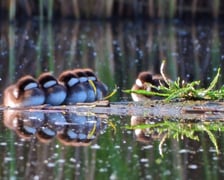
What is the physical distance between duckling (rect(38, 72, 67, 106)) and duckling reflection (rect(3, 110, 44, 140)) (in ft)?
1.53

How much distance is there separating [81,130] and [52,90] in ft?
4.96

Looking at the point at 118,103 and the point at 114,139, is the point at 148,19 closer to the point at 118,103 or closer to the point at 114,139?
the point at 118,103

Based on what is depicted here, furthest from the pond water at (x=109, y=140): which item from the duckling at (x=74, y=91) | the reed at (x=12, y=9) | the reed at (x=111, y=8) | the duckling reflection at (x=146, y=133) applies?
the reed at (x=111, y=8)

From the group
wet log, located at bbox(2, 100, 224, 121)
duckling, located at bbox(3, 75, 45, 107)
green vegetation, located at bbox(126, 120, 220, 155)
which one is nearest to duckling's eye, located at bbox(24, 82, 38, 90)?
duckling, located at bbox(3, 75, 45, 107)

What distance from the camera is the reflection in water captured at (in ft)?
30.1

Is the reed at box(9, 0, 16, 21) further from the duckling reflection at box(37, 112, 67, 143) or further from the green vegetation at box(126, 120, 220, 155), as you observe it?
the green vegetation at box(126, 120, 220, 155)

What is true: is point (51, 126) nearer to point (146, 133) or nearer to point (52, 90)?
point (146, 133)

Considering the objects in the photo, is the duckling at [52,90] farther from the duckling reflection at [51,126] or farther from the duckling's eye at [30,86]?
the duckling reflection at [51,126]

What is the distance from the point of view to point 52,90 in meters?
11.0

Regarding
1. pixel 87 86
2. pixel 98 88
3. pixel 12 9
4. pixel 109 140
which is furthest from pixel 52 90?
pixel 12 9

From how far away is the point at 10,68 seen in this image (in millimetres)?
16078

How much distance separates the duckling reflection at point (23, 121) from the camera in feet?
31.1

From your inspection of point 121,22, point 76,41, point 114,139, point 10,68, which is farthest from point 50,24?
point 114,139

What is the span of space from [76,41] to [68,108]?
1140 centimetres
